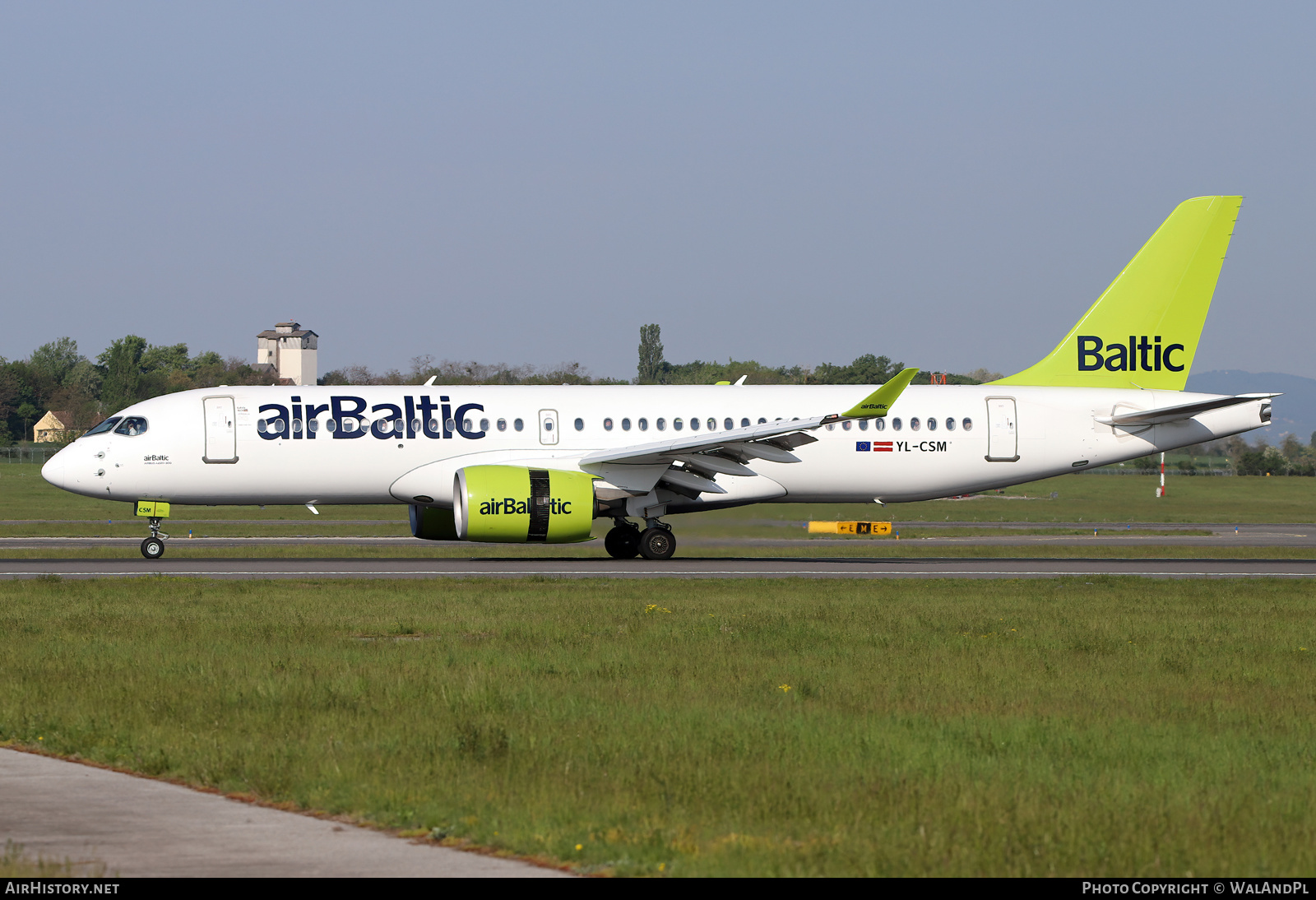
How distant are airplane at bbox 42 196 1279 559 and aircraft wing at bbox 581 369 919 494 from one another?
5 cm

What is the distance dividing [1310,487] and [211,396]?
67.8 m

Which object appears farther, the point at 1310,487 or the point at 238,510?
the point at 1310,487

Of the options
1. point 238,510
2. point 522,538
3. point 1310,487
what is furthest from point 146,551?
point 1310,487

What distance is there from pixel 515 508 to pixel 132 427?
8729 mm

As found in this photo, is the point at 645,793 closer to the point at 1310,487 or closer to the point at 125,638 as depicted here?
the point at 125,638

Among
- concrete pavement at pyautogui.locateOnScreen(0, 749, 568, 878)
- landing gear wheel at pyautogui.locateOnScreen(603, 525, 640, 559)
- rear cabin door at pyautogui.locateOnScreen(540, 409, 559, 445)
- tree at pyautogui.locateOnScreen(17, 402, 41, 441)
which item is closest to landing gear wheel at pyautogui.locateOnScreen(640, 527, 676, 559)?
landing gear wheel at pyautogui.locateOnScreen(603, 525, 640, 559)

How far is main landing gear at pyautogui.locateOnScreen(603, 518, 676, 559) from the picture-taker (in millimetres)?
27859

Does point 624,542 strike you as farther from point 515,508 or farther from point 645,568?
point 515,508

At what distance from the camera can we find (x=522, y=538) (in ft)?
83.9

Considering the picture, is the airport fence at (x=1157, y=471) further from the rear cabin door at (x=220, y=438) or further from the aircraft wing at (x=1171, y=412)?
the rear cabin door at (x=220, y=438)

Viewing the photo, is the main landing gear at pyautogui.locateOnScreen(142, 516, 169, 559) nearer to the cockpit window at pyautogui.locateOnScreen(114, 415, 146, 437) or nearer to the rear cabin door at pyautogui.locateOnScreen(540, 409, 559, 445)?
the cockpit window at pyautogui.locateOnScreen(114, 415, 146, 437)

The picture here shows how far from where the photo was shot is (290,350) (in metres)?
160

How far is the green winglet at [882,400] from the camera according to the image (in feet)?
81.2

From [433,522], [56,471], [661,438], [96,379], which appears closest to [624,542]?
[661,438]
